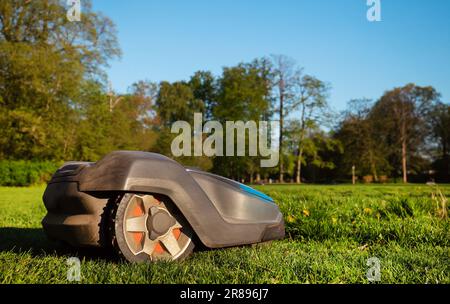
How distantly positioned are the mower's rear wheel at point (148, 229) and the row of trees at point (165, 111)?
86.6ft

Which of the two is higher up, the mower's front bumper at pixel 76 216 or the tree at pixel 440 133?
the tree at pixel 440 133

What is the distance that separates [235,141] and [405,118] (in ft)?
78.9

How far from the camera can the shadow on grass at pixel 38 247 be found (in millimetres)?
3102

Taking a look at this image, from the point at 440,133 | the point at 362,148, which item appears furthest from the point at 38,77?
the point at 440,133

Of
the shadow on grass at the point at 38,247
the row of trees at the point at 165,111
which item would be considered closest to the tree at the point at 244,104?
the row of trees at the point at 165,111

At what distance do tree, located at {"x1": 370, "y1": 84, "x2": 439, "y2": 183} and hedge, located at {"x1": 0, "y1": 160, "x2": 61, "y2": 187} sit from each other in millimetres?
41191

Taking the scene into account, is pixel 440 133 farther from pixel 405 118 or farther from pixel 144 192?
pixel 144 192

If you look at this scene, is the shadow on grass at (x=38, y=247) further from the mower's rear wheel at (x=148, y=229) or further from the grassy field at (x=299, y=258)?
the mower's rear wheel at (x=148, y=229)

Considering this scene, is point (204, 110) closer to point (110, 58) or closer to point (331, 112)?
point (331, 112)

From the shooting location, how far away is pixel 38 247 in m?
3.64

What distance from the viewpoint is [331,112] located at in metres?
45.0

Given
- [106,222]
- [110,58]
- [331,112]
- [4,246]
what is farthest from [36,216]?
[331,112]

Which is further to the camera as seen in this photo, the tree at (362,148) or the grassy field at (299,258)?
the tree at (362,148)
